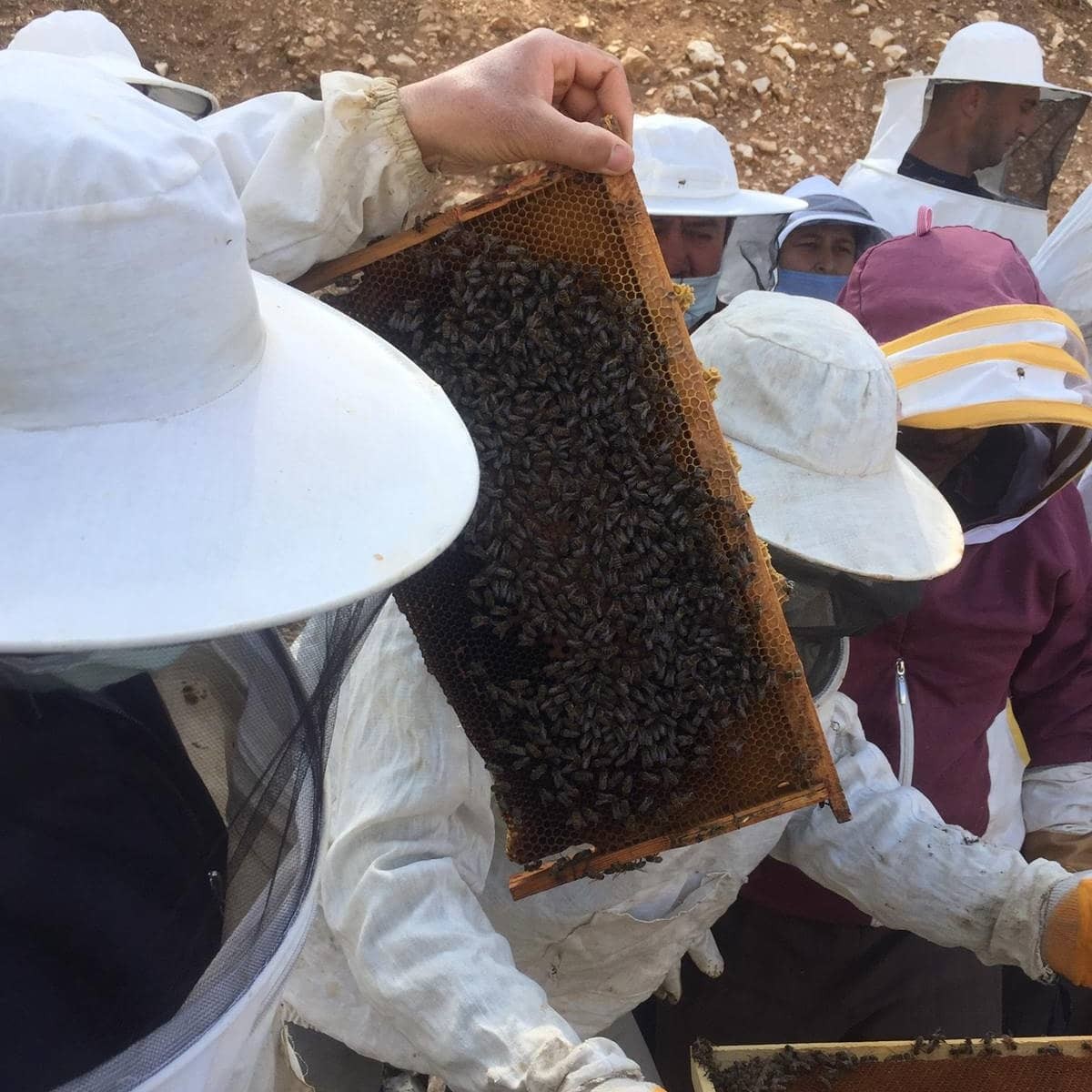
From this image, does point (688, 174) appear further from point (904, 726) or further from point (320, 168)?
point (320, 168)

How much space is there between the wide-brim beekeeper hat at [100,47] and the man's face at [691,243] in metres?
2.58

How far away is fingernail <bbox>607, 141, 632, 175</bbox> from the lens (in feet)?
6.11

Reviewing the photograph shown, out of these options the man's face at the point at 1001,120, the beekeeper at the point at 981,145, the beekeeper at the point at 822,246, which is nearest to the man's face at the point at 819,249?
→ the beekeeper at the point at 822,246

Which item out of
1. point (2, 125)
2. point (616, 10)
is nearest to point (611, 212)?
point (2, 125)

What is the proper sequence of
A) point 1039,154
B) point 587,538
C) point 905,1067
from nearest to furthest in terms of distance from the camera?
point 587,538, point 905,1067, point 1039,154

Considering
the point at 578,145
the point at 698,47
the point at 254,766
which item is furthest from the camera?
the point at 698,47

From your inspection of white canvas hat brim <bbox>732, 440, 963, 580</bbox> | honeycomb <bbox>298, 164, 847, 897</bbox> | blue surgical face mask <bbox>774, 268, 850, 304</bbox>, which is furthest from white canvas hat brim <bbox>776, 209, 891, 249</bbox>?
honeycomb <bbox>298, 164, 847, 897</bbox>

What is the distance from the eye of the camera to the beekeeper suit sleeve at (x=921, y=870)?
2.69 meters

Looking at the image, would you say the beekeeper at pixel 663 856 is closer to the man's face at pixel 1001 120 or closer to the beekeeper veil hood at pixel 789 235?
the beekeeper veil hood at pixel 789 235

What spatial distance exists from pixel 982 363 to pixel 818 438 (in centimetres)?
111

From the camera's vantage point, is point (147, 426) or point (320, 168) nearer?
point (147, 426)

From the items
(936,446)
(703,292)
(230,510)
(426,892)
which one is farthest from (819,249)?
(230,510)

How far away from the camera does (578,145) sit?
1.85 metres

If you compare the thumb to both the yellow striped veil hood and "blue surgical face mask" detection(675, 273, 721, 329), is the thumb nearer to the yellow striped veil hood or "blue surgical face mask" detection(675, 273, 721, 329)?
the yellow striped veil hood
